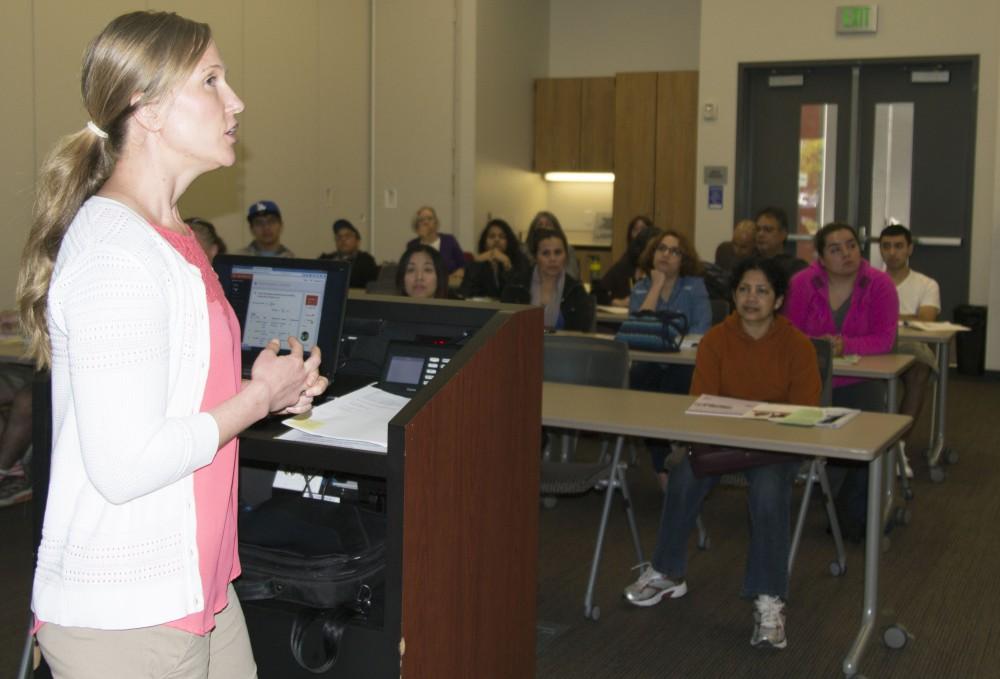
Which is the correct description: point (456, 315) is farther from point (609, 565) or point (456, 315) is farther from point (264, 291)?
point (609, 565)

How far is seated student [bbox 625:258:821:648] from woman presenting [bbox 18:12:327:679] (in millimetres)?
2408

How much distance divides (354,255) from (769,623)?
216 inches

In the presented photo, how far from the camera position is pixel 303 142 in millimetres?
9086

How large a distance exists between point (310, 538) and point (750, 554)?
Answer: 1797mm

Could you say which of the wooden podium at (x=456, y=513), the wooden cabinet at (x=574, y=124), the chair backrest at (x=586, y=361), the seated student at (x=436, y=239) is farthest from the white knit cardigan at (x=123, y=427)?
the wooden cabinet at (x=574, y=124)

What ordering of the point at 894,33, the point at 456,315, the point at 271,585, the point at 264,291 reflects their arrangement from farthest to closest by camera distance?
the point at 894,33, the point at 264,291, the point at 456,315, the point at 271,585

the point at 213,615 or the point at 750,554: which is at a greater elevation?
the point at 213,615

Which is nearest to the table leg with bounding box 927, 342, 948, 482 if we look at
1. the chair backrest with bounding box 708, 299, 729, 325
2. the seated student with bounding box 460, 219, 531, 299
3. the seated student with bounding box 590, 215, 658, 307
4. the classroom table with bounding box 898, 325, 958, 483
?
the classroom table with bounding box 898, 325, 958, 483

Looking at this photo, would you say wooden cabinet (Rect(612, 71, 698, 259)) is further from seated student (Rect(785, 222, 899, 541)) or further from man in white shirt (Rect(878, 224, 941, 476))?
seated student (Rect(785, 222, 899, 541))

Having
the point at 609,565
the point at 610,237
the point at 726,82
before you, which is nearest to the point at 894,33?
the point at 726,82

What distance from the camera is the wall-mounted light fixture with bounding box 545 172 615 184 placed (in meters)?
11.2

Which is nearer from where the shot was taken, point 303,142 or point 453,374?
point 453,374

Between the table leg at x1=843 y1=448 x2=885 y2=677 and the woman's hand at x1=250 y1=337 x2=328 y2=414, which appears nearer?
the woman's hand at x1=250 y1=337 x2=328 y2=414

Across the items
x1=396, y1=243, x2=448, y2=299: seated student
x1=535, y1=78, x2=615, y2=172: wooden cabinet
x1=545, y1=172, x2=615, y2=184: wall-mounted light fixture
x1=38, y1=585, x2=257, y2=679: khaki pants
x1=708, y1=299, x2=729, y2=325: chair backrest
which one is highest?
x1=535, y1=78, x2=615, y2=172: wooden cabinet
